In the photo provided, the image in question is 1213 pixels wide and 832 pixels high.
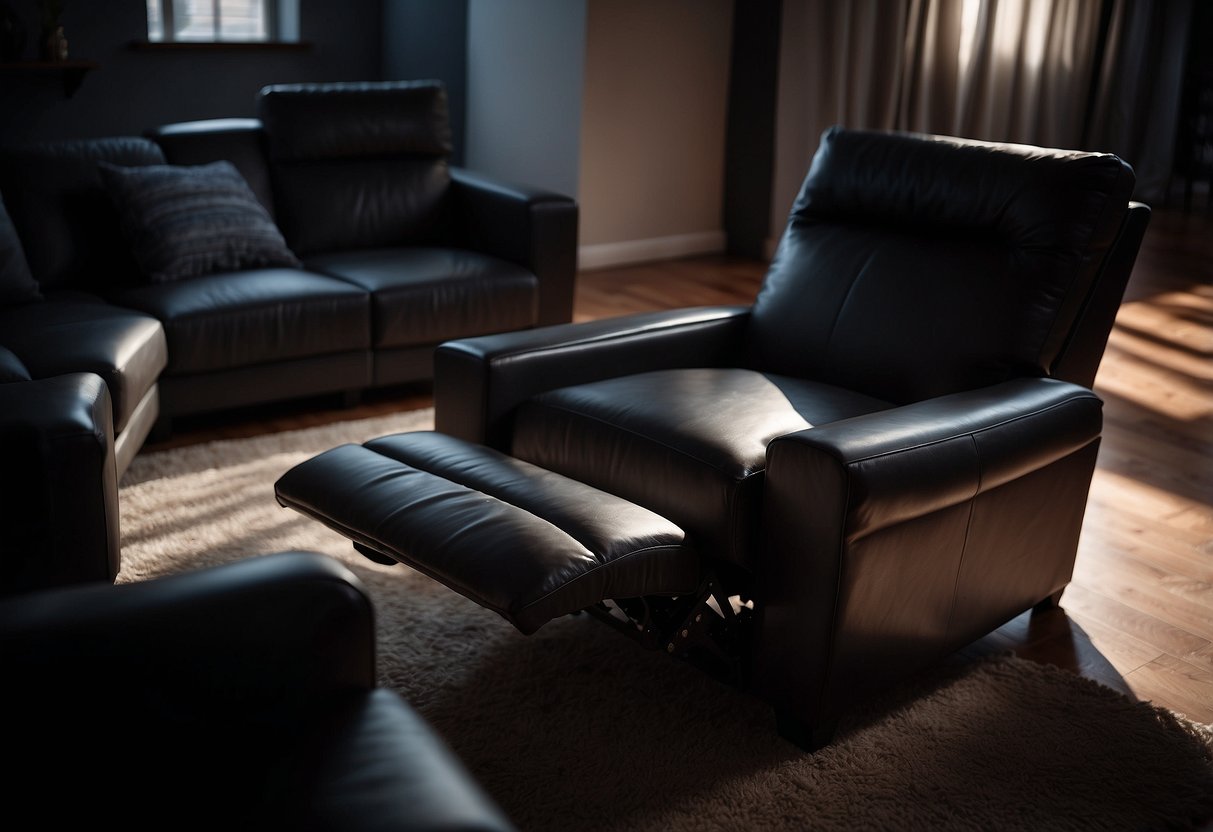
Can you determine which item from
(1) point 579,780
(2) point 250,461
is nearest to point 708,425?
(1) point 579,780

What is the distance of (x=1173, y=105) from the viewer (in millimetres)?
7805

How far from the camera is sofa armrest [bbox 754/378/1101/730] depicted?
1.92m

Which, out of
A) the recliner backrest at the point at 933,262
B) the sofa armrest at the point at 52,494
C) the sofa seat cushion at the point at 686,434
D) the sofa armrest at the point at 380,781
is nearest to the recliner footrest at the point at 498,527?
the sofa seat cushion at the point at 686,434

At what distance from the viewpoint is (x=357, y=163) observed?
13.7ft

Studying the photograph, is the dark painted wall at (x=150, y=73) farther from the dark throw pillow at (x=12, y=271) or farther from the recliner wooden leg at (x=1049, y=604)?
the recliner wooden leg at (x=1049, y=604)

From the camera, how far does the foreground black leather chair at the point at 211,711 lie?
1171 mm

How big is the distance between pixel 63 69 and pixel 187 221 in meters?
2.32

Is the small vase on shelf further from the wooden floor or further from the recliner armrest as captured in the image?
the recliner armrest

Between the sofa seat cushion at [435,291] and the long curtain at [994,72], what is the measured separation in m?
2.18

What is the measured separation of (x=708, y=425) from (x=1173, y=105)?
266 inches

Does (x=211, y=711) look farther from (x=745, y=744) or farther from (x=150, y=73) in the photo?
(x=150, y=73)

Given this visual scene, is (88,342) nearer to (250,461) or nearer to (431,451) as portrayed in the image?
(250,461)

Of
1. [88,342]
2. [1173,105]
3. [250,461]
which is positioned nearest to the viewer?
[88,342]

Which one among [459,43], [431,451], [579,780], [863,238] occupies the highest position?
[459,43]
